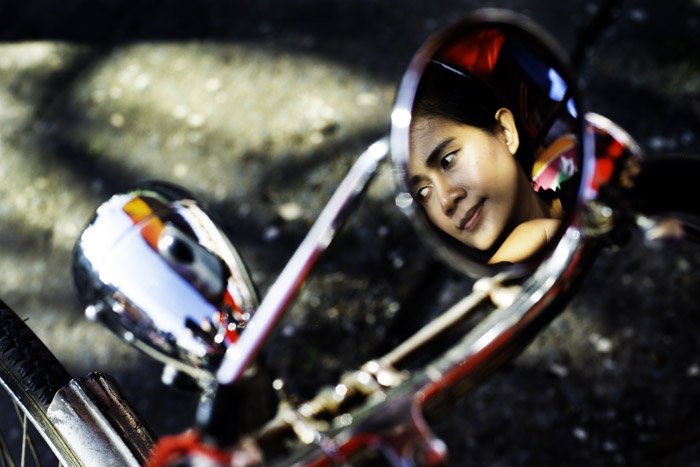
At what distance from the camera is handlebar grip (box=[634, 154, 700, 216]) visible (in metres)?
0.99

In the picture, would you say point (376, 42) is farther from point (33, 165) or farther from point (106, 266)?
point (106, 266)

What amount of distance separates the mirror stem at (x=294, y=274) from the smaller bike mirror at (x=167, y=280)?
280mm

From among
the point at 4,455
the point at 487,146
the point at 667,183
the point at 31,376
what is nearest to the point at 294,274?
the point at 487,146

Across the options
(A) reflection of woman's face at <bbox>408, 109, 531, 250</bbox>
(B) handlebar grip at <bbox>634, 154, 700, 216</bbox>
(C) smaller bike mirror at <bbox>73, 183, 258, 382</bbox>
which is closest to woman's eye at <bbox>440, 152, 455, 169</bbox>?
(A) reflection of woman's face at <bbox>408, 109, 531, 250</bbox>

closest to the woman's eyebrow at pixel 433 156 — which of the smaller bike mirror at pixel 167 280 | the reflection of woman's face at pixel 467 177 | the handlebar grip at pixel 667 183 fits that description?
the reflection of woman's face at pixel 467 177

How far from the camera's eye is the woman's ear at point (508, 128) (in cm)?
93

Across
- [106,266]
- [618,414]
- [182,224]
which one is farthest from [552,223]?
[618,414]

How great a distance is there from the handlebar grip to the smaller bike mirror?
551mm

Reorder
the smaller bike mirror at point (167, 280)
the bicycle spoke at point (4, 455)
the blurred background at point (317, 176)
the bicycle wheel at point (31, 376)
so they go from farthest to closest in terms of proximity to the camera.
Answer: the blurred background at point (317, 176) → the bicycle spoke at point (4, 455) → the bicycle wheel at point (31, 376) → the smaller bike mirror at point (167, 280)

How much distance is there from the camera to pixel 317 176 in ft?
10.7

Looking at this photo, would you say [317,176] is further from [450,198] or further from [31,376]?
[450,198]

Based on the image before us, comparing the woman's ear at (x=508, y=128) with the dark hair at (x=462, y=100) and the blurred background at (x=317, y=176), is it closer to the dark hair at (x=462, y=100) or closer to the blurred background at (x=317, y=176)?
the dark hair at (x=462, y=100)

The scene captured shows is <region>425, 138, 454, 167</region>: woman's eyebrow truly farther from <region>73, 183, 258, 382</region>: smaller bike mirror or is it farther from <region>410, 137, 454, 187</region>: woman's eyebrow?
<region>73, 183, 258, 382</region>: smaller bike mirror

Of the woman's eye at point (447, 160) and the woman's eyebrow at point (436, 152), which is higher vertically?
the woman's eyebrow at point (436, 152)
